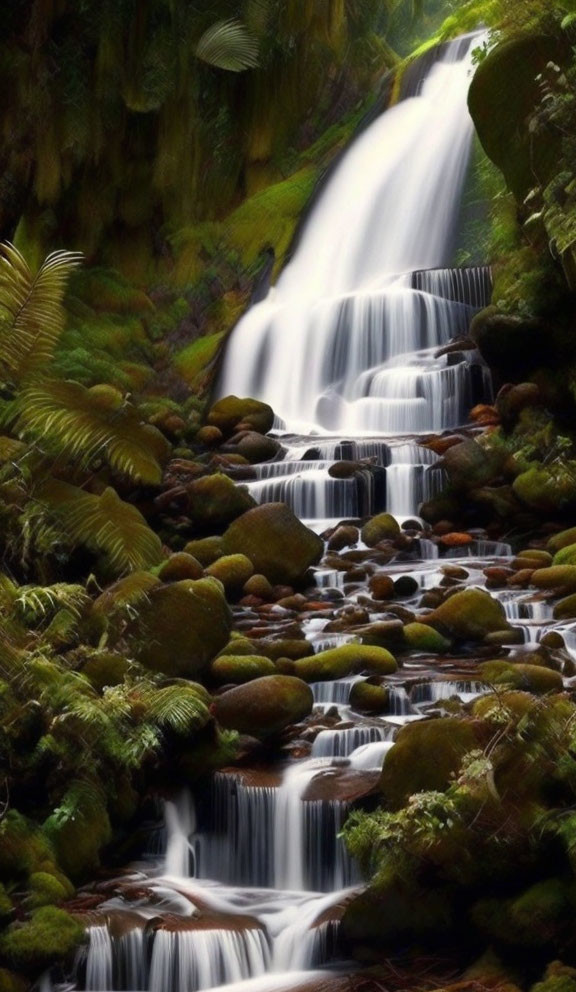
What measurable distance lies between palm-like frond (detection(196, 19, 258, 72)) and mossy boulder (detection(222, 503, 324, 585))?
13.0 ft

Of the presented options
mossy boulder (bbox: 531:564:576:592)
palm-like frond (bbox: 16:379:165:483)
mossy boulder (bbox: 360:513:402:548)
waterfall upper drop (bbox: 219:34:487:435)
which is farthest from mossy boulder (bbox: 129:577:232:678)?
waterfall upper drop (bbox: 219:34:487:435)

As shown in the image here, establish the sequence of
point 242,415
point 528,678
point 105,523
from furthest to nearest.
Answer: point 242,415
point 528,678
point 105,523

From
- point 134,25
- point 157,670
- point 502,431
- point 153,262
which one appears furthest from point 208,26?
point 153,262

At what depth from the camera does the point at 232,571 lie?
36.4 feet

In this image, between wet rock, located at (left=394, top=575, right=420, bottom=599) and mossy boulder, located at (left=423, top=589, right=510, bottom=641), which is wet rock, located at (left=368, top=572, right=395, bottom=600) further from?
mossy boulder, located at (left=423, top=589, right=510, bottom=641)

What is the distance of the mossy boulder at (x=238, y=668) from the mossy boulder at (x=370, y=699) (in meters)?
0.75

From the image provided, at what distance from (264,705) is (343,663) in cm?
108

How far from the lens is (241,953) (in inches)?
244

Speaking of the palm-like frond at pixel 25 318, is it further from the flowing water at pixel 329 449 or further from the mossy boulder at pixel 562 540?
the mossy boulder at pixel 562 540

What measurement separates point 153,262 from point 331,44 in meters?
8.11

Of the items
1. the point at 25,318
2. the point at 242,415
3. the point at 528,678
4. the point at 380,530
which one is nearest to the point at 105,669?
the point at 25,318

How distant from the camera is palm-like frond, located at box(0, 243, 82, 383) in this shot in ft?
20.2

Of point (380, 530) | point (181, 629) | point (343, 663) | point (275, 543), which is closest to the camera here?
point (181, 629)

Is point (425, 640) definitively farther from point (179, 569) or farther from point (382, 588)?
point (179, 569)
